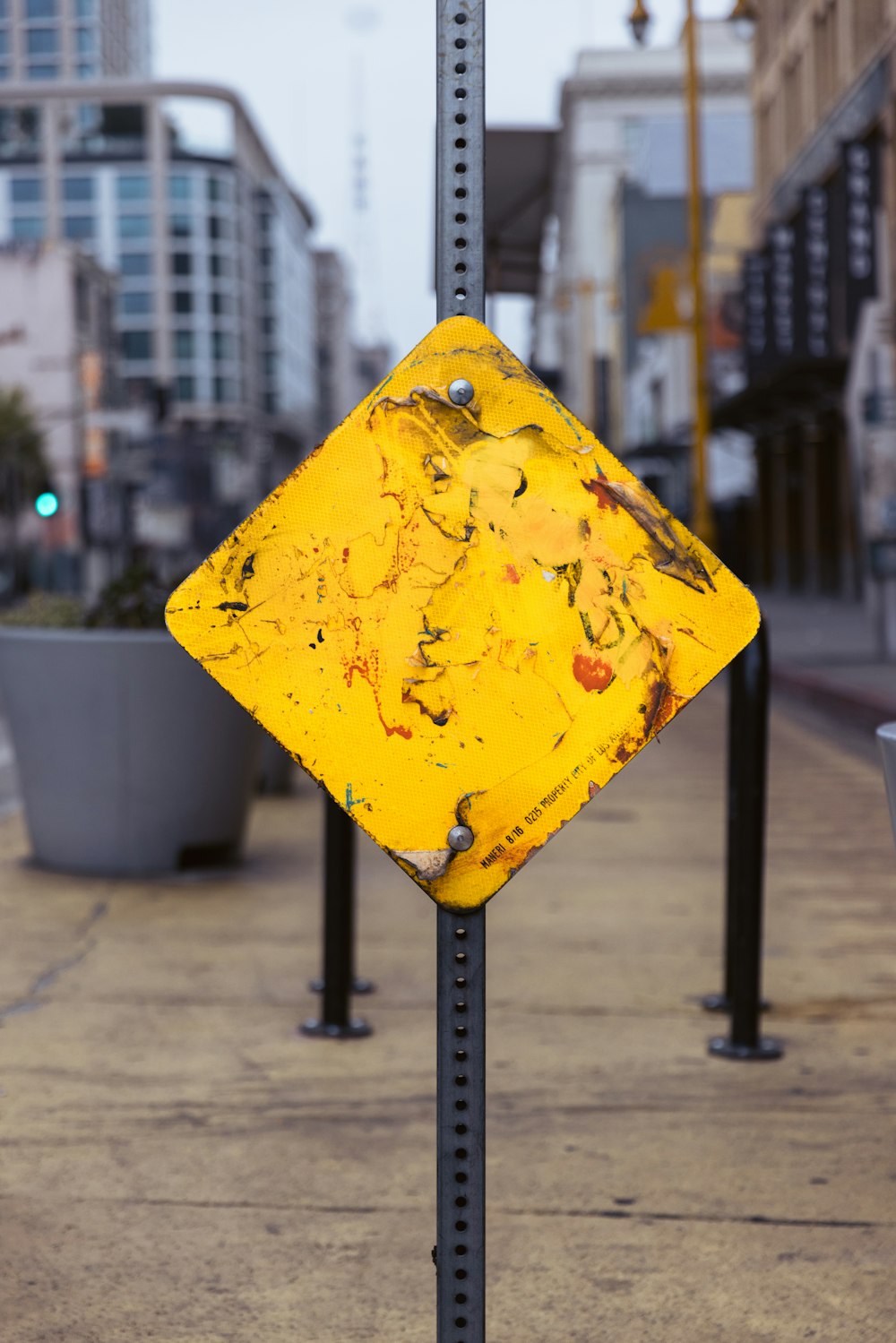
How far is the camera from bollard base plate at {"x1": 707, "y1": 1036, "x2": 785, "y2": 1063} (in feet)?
14.8

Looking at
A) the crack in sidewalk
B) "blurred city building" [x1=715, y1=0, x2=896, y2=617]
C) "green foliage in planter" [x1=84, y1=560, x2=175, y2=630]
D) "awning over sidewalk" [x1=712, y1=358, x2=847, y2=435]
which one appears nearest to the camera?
the crack in sidewalk

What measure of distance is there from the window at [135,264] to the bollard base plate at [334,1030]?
A: 15603cm

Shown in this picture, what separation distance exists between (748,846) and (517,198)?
28.3ft

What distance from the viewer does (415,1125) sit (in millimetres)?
3975

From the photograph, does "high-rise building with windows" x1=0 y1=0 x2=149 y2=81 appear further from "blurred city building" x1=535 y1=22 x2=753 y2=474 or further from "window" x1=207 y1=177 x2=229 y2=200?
"blurred city building" x1=535 y1=22 x2=753 y2=474

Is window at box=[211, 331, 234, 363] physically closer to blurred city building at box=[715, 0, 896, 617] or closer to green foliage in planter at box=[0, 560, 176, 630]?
blurred city building at box=[715, 0, 896, 617]

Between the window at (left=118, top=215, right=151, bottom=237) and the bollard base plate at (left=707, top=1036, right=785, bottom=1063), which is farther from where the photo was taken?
the window at (left=118, top=215, right=151, bottom=237)

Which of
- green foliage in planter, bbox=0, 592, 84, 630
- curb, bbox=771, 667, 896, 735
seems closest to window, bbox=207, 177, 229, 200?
curb, bbox=771, 667, 896, 735

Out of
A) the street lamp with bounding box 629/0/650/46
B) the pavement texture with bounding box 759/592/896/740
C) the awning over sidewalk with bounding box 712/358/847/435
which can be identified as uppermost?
the street lamp with bounding box 629/0/650/46

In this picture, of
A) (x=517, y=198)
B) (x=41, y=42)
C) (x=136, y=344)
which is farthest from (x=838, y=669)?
(x=41, y=42)

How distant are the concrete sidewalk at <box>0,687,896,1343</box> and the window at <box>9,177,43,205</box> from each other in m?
155

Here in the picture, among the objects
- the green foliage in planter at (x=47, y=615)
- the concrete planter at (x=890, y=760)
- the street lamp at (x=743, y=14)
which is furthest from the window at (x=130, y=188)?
the concrete planter at (x=890, y=760)

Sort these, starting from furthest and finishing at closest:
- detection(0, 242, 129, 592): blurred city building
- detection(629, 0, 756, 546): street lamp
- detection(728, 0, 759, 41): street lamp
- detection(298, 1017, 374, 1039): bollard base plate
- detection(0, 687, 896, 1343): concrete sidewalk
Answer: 1. detection(0, 242, 129, 592): blurred city building
2. detection(629, 0, 756, 546): street lamp
3. detection(728, 0, 759, 41): street lamp
4. detection(298, 1017, 374, 1039): bollard base plate
5. detection(0, 687, 896, 1343): concrete sidewalk

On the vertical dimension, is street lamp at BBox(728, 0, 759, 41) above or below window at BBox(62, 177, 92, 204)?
below
